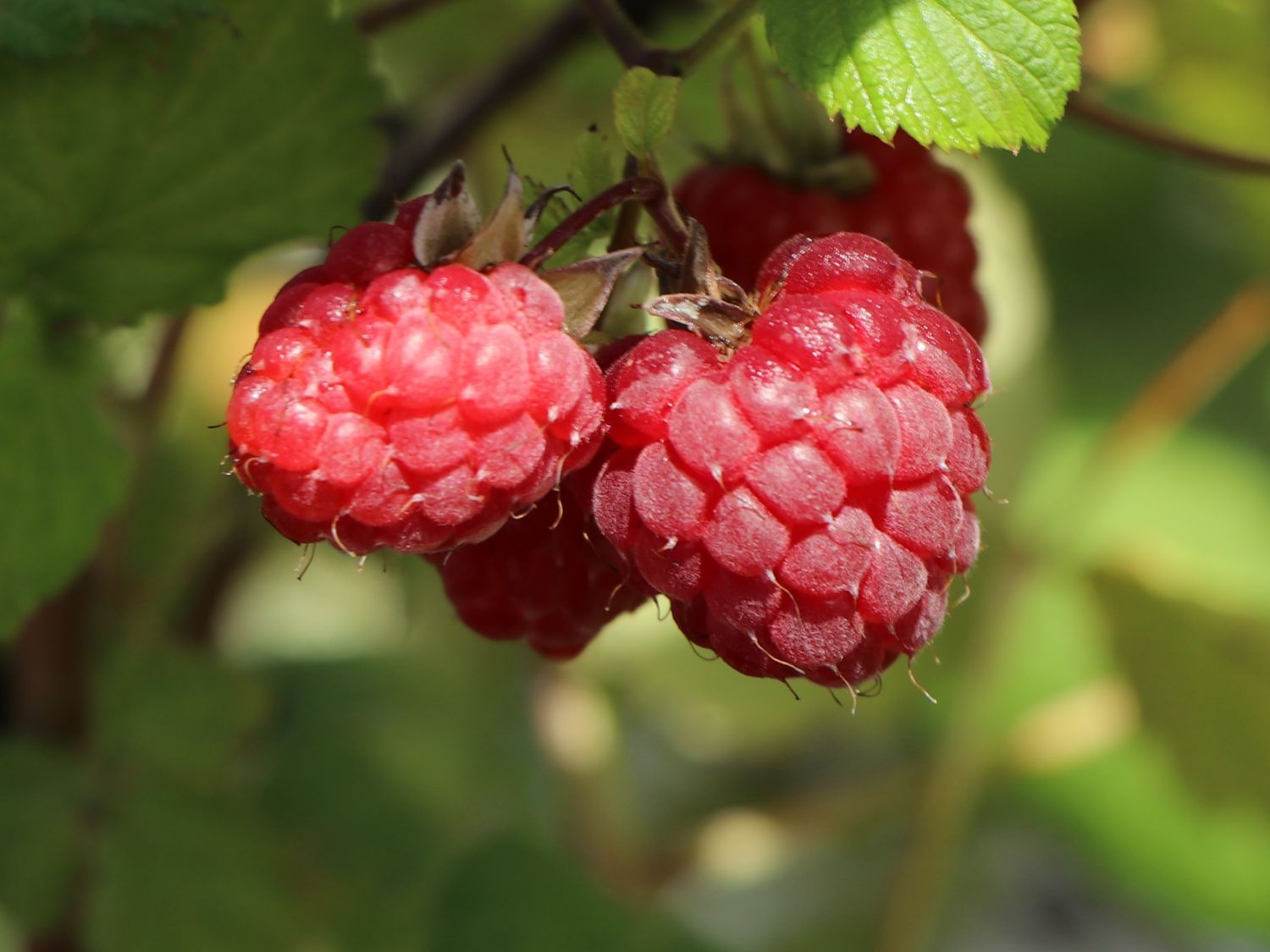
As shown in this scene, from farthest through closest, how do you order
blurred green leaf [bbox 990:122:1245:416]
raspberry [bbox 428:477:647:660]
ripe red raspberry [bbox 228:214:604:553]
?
blurred green leaf [bbox 990:122:1245:416]
raspberry [bbox 428:477:647:660]
ripe red raspberry [bbox 228:214:604:553]

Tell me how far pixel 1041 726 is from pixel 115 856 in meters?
0.97

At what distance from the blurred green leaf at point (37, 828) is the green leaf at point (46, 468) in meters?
0.41

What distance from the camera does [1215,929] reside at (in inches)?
65.9

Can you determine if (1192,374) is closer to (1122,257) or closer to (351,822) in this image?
(1122,257)

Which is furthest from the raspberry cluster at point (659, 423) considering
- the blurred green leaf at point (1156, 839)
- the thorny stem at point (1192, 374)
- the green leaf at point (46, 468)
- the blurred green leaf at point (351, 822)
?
the blurred green leaf at point (1156, 839)

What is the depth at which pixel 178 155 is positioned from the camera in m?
0.78

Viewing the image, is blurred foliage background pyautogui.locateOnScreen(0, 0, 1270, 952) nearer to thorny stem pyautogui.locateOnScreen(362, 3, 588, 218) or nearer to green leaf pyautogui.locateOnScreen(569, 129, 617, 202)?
thorny stem pyautogui.locateOnScreen(362, 3, 588, 218)

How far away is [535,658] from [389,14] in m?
0.78

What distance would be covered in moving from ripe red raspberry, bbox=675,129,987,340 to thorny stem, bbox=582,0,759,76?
11 centimetres

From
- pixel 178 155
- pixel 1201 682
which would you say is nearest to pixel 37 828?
pixel 178 155

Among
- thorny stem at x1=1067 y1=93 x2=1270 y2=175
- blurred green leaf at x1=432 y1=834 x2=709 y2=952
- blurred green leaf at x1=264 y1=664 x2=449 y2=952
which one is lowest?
blurred green leaf at x1=264 y1=664 x2=449 y2=952

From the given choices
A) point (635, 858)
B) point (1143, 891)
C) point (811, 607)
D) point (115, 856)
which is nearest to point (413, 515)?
point (811, 607)

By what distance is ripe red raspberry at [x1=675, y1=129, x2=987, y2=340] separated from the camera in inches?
28.9

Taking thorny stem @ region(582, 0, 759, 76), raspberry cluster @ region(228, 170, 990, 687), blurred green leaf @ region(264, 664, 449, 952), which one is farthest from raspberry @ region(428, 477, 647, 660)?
blurred green leaf @ region(264, 664, 449, 952)
